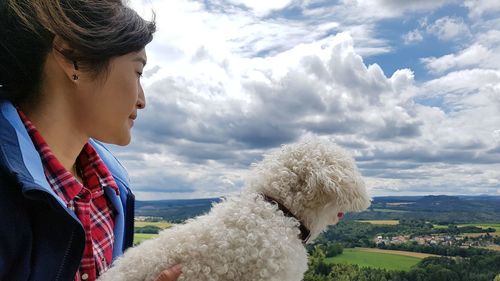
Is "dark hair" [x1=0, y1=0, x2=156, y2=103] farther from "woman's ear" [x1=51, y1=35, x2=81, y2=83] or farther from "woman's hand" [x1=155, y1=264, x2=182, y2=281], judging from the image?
"woman's hand" [x1=155, y1=264, x2=182, y2=281]

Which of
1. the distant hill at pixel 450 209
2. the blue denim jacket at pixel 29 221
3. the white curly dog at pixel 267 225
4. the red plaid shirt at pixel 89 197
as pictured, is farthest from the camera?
the distant hill at pixel 450 209

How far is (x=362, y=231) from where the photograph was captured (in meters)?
20.9

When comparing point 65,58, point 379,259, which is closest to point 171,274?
point 65,58

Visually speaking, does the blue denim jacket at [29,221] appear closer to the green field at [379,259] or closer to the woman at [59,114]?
the woman at [59,114]

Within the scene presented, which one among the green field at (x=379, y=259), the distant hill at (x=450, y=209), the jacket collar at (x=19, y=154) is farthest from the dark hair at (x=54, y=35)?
the distant hill at (x=450, y=209)

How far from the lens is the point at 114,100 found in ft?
7.27

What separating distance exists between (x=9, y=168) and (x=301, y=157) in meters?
1.52

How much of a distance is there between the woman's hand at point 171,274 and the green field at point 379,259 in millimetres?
20186

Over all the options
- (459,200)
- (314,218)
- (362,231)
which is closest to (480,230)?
(459,200)

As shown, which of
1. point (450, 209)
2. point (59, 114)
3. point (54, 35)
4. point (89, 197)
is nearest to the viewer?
point (54, 35)

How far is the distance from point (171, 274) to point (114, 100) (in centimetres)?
83

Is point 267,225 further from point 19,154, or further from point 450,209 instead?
point 450,209

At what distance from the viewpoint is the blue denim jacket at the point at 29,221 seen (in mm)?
1741

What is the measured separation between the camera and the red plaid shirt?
85.4 inches
